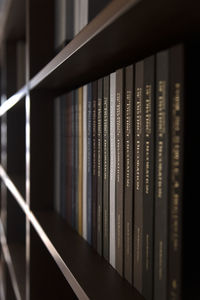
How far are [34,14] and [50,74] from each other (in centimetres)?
41

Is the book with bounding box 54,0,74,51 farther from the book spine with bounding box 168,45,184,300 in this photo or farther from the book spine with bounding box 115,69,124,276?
the book spine with bounding box 168,45,184,300

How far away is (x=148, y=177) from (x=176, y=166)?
8 centimetres

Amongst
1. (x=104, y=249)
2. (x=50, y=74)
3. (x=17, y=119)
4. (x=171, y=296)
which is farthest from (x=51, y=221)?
(x=17, y=119)

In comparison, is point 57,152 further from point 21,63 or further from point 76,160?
point 21,63

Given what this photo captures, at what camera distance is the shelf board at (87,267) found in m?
0.60

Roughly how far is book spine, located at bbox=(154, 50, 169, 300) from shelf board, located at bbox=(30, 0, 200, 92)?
0.05 metres

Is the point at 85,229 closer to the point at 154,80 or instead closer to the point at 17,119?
the point at 154,80

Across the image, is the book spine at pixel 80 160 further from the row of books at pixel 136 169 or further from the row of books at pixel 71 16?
the row of books at pixel 71 16

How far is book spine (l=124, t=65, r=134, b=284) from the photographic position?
1.97ft

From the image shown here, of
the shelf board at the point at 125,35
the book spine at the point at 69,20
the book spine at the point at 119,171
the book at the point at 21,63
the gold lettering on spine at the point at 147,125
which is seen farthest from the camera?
the book at the point at 21,63

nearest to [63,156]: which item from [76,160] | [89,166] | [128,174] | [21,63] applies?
[76,160]

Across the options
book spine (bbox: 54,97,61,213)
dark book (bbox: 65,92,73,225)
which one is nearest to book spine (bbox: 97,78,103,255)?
dark book (bbox: 65,92,73,225)

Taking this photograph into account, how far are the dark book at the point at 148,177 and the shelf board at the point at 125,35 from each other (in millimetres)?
50

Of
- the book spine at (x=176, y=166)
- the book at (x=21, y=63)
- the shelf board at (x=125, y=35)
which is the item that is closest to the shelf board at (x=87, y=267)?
the book spine at (x=176, y=166)
